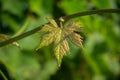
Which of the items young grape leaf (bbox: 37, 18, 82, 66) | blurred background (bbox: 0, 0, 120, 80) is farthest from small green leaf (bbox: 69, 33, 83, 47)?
blurred background (bbox: 0, 0, 120, 80)

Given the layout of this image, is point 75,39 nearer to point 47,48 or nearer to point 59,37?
point 59,37

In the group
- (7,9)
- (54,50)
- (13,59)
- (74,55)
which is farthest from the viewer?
(74,55)

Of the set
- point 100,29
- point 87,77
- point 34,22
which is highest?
point 34,22

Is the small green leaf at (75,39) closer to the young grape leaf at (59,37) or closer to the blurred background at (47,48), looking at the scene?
the young grape leaf at (59,37)

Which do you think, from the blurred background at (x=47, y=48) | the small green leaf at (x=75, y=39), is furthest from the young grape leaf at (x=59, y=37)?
the blurred background at (x=47, y=48)

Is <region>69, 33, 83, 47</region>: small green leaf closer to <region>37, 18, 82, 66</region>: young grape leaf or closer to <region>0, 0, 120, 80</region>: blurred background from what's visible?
<region>37, 18, 82, 66</region>: young grape leaf

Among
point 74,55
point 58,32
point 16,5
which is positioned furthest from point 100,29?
point 58,32

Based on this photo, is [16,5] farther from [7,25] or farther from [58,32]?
[58,32]

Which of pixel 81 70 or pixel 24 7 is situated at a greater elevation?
pixel 24 7
